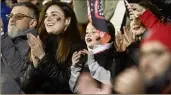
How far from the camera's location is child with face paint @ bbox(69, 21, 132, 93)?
4.61 m

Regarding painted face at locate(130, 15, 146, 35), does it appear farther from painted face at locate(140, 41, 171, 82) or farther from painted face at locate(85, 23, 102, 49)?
painted face at locate(85, 23, 102, 49)

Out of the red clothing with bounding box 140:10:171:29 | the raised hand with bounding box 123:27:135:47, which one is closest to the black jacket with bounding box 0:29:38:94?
the raised hand with bounding box 123:27:135:47

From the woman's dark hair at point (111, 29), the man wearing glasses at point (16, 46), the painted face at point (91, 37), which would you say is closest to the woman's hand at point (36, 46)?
the man wearing glasses at point (16, 46)

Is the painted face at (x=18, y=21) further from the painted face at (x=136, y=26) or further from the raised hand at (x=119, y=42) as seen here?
the painted face at (x=136, y=26)

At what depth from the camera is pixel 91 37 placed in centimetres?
474

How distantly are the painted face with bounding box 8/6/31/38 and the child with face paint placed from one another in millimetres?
498

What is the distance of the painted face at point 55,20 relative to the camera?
481 centimetres

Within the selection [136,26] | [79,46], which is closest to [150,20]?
[136,26]

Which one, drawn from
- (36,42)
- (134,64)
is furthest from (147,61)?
(36,42)

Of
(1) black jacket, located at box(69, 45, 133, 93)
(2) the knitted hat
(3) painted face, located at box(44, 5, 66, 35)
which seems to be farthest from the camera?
(3) painted face, located at box(44, 5, 66, 35)

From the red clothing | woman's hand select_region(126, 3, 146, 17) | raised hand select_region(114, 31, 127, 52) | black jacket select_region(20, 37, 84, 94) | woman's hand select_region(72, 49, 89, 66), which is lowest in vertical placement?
black jacket select_region(20, 37, 84, 94)

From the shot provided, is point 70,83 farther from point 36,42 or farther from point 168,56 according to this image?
point 168,56

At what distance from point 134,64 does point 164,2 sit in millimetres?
513

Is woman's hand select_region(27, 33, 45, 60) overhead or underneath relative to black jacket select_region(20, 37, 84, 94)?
overhead
